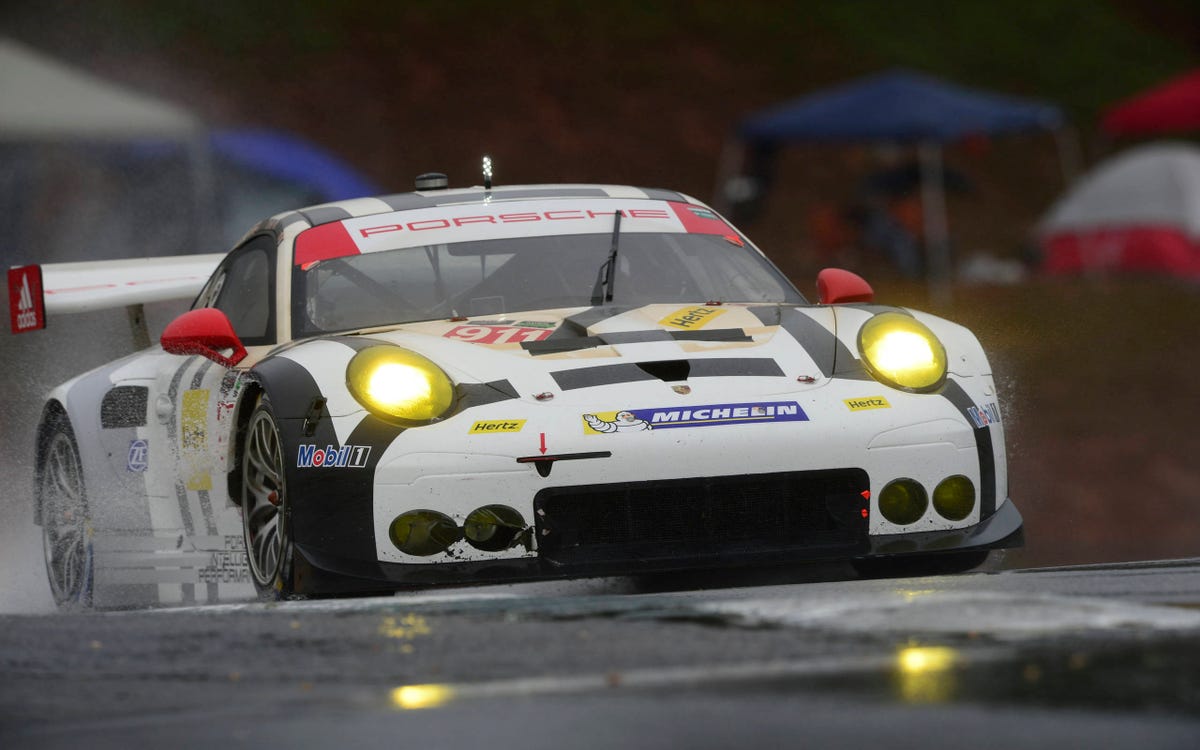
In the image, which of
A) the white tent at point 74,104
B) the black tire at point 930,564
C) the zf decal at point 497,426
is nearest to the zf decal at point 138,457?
the zf decal at point 497,426

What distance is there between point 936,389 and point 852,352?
24 centimetres

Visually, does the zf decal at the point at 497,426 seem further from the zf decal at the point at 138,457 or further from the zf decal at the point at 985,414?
the zf decal at the point at 138,457

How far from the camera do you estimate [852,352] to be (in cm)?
574

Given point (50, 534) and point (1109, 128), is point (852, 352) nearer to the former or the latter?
point (50, 534)

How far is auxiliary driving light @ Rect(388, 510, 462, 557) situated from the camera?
17.3 ft

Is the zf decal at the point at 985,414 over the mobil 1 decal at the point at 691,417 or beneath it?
beneath

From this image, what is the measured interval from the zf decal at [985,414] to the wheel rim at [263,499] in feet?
5.74

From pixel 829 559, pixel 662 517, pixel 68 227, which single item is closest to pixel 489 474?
pixel 662 517

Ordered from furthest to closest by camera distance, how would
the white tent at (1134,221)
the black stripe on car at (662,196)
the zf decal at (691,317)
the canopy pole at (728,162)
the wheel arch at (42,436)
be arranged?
the canopy pole at (728,162), the white tent at (1134,221), the wheel arch at (42,436), the black stripe on car at (662,196), the zf decal at (691,317)

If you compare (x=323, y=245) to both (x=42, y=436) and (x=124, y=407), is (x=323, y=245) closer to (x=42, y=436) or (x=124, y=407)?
(x=124, y=407)

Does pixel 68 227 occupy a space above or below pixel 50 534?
above

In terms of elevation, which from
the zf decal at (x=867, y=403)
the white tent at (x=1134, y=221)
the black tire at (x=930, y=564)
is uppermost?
the white tent at (x=1134, y=221)

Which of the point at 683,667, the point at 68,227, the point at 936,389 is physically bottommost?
the point at 683,667

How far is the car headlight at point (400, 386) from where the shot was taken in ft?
17.7
